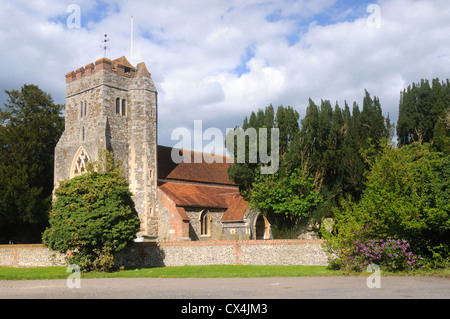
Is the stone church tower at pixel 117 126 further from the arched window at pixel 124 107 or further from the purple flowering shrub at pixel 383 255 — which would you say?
the purple flowering shrub at pixel 383 255

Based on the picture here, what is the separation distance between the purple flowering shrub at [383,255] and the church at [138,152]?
15.9 metres

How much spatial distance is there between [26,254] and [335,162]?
72.7ft

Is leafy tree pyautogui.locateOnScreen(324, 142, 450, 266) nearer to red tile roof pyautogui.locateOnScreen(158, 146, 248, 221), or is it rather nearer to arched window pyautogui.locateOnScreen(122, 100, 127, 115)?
red tile roof pyautogui.locateOnScreen(158, 146, 248, 221)

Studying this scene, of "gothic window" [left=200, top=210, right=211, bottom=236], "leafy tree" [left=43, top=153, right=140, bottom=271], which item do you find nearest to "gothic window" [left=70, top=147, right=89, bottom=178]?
"gothic window" [left=200, top=210, right=211, bottom=236]

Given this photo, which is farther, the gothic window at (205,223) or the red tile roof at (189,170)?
the red tile roof at (189,170)

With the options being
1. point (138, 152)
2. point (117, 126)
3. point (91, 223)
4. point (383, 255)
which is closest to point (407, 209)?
point (383, 255)

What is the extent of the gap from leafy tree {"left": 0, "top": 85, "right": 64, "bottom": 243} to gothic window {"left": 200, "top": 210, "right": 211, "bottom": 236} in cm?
1306

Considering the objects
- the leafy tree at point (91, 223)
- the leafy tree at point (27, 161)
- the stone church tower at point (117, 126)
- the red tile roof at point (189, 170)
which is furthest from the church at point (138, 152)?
the leafy tree at point (91, 223)

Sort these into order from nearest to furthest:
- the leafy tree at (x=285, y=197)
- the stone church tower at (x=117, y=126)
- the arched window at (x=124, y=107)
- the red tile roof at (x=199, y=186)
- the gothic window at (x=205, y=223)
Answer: the leafy tree at (x=285, y=197) < the stone church tower at (x=117, y=126) < the gothic window at (x=205, y=223) < the red tile roof at (x=199, y=186) < the arched window at (x=124, y=107)

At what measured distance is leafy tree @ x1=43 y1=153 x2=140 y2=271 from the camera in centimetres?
2341

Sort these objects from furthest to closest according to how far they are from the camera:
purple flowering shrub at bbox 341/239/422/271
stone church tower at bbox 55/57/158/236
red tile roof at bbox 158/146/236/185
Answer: red tile roof at bbox 158/146/236/185
stone church tower at bbox 55/57/158/236
purple flowering shrub at bbox 341/239/422/271

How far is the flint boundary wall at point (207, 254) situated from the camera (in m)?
25.6

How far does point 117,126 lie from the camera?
36.2 meters
